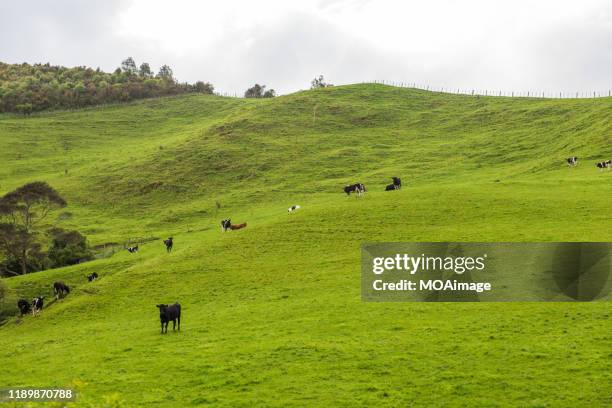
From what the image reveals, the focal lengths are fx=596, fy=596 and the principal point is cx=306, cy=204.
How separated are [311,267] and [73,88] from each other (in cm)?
13020

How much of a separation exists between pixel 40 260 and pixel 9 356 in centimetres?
2929

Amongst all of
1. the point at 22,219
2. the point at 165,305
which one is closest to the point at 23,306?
the point at 165,305

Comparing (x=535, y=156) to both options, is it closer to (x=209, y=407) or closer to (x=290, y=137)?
(x=290, y=137)

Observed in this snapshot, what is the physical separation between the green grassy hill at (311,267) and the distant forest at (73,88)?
40918 millimetres

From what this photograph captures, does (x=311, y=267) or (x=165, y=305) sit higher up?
(x=311, y=267)

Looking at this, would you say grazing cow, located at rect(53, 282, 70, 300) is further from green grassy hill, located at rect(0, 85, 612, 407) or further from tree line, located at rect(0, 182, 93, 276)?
tree line, located at rect(0, 182, 93, 276)

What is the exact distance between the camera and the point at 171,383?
21859 millimetres

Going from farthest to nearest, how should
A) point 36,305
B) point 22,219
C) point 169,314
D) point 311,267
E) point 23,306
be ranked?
point 22,219 < point 311,267 < point 36,305 < point 23,306 < point 169,314

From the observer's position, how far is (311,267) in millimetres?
37750

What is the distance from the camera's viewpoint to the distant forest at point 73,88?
461ft

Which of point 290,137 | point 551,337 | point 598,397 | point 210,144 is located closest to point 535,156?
point 290,137

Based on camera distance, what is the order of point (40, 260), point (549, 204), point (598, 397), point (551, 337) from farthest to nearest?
point (40, 260), point (549, 204), point (551, 337), point (598, 397)

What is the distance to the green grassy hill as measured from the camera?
2088 centimetres

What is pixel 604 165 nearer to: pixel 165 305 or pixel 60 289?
pixel 165 305
